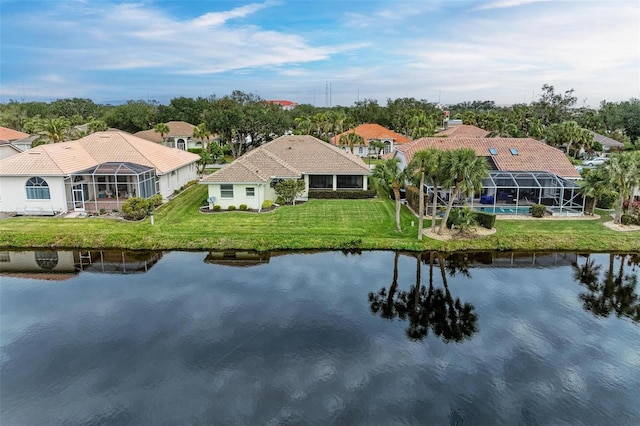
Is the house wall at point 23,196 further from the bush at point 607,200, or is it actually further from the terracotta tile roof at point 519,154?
the bush at point 607,200

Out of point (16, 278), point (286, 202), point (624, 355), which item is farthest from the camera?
point (286, 202)

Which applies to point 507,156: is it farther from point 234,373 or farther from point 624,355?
point 234,373

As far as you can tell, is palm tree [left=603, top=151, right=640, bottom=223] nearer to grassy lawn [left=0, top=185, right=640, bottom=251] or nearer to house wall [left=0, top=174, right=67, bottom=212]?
grassy lawn [left=0, top=185, right=640, bottom=251]

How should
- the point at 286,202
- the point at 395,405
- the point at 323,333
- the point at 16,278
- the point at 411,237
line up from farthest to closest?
the point at 286,202, the point at 411,237, the point at 16,278, the point at 323,333, the point at 395,405

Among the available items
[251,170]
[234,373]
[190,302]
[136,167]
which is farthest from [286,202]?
[234,373]

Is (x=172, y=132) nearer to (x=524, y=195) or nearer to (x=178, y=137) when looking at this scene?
(x=178, y=137)

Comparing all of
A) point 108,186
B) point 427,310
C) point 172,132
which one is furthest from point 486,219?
point 172,132
